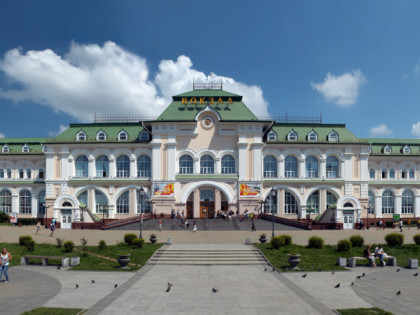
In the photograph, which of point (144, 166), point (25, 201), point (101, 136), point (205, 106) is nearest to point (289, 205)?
point (205, 106)

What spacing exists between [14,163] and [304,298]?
192 ft

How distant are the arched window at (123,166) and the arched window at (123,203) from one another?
306 cm

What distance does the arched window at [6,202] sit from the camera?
55875mm

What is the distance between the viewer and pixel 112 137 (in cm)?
5347

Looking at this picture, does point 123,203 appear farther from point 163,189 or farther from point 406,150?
point 406,150

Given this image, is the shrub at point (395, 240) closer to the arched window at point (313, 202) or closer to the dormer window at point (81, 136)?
the arched window at point (313, 202)

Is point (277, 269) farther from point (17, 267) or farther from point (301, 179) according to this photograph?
point (301, 179)

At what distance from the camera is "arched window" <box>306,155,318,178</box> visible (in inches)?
2082

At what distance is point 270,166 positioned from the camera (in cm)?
5303

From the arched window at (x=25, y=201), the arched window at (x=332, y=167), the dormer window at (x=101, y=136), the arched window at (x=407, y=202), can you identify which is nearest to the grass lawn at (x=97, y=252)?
the dormer window at (x=101, y=136)

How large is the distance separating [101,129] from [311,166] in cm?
3635

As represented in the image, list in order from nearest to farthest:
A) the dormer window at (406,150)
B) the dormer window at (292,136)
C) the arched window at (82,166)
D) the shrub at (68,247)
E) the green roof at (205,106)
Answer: the shrub at (68,247) < the green roof at (205,106) < the arched window at (82,166) < the dormer window at (292,136) < the dormer window at (406,150)

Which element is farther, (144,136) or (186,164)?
(144,136)

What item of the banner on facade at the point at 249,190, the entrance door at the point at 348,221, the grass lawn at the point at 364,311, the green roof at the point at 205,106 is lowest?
the entrance door at the point at 348,221
